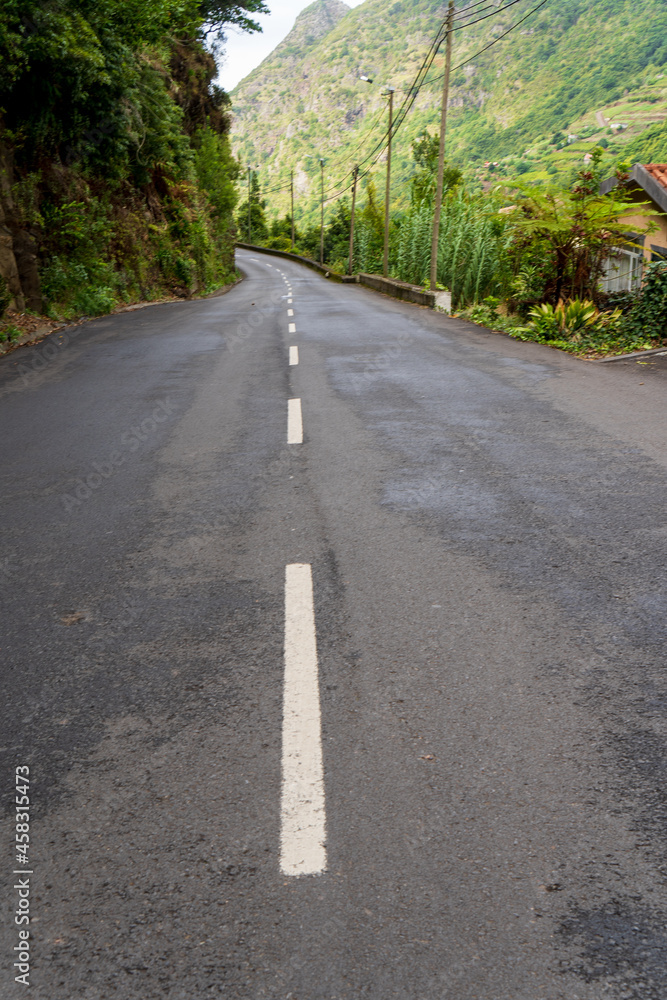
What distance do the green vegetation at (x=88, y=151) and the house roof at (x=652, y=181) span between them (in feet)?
37.0

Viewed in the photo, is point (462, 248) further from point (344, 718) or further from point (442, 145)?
point (344, 718)

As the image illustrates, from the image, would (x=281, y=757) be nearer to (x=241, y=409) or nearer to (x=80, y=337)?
(x=241, y=409)

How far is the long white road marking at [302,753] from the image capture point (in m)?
2.52

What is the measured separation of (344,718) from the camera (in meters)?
3.20

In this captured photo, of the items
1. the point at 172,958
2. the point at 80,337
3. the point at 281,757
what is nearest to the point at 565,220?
the point at 80,337

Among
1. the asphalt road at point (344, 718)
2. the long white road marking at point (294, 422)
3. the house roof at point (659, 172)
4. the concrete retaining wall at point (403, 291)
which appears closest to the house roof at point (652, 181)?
the house roof at point (659, 172)

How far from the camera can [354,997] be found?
204 cm

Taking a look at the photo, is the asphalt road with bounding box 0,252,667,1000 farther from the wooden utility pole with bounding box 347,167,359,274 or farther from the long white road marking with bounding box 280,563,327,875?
the wooden utility pole with bounding box 347,167,359,274

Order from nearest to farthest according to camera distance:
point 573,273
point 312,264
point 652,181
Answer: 1. point 573,273
2. point 652,181
3. point 312,264

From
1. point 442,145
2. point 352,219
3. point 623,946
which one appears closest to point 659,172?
point 442,145

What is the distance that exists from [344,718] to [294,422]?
568 centimetres

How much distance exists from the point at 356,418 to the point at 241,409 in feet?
4.95

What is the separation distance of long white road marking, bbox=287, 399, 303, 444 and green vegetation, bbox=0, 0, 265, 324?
975 cm

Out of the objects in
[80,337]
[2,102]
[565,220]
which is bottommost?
[80,337]
